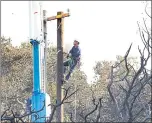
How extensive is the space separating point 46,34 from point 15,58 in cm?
164

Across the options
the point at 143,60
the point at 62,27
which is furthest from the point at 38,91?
the point at 143,60

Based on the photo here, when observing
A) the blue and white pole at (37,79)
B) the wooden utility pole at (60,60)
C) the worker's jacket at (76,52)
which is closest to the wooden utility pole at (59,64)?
the wooden utility pole at (60,60)

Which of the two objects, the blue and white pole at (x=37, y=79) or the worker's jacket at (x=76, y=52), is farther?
the worker's jacket at (x=76, y=52)

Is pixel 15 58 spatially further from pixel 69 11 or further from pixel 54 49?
pixel 69 11

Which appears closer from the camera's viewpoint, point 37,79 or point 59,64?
point 37,79

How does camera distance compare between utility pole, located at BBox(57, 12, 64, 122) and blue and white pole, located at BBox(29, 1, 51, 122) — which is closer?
blue and white pole, located at BBox(29, 1, 51, 122)

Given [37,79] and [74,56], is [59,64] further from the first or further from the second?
[37,79]

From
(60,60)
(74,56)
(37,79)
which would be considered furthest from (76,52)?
(37,79)

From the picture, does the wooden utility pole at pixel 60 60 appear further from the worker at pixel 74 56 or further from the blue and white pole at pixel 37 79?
the blue and white pole at pixel 37 79

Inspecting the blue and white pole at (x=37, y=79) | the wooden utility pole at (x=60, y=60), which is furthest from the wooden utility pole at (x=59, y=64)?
the blue and white pole at (x=37, y=79)

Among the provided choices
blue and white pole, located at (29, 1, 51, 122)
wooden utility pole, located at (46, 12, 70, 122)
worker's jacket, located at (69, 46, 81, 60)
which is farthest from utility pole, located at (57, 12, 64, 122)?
blue and white pole, located at (29, 1, 51, 122)

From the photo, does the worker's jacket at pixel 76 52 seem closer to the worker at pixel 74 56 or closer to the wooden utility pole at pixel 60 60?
the worker at pixel 74 56

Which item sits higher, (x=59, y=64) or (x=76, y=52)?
(x=76, y=52)

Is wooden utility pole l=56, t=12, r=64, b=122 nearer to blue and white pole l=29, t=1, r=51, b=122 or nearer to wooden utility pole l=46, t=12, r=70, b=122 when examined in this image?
wooden utility pole l=46, t=12, r=70, b=122
